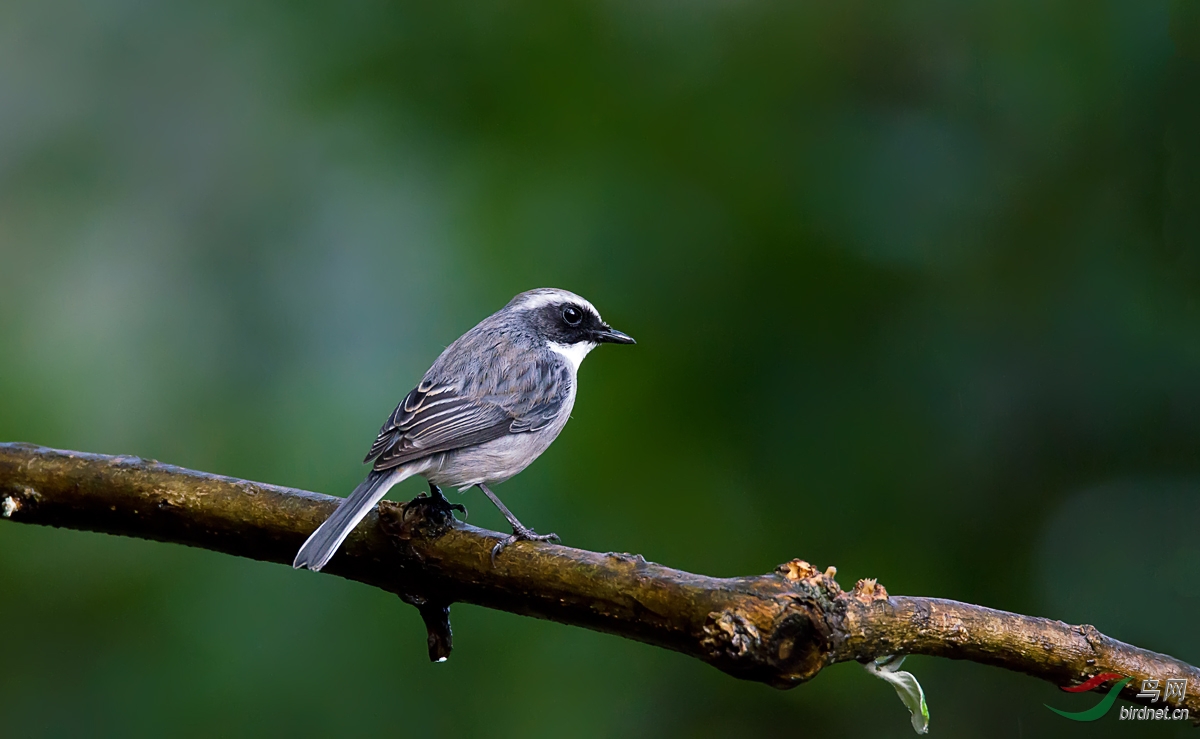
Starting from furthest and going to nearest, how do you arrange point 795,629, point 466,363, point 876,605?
point 466,363 < point 876,605 < point 795,629

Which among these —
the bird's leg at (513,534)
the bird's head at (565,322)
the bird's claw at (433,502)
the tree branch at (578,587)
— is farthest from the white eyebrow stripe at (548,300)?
the tree branch at (578,587)

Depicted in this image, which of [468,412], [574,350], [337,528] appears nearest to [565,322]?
[574,350]

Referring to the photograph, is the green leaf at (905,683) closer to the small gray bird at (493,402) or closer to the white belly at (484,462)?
the small gray bird at (493,402)

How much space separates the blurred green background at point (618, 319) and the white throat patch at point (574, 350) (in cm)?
16

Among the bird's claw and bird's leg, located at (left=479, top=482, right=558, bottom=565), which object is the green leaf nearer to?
bird's leg, located at (left=479, top=482, right=558, bottom=565)

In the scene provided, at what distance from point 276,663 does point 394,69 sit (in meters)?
2.15

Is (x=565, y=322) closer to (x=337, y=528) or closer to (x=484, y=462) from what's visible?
(x=484, y=462)

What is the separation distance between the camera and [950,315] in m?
3.65

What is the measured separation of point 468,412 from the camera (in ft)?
11.8

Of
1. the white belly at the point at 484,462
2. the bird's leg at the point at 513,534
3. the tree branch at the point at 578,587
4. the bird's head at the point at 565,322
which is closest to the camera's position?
the tree branch at the point at 578,587

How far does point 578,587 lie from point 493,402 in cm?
151

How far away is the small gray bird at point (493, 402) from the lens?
320 cm

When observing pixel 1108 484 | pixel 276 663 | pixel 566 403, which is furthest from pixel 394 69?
pixel 1108 484

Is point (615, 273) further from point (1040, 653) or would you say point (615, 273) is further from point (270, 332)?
point (1040, 653)
